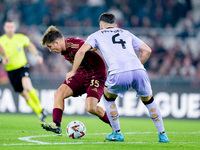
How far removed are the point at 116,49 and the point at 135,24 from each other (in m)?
10.8

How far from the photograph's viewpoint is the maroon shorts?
7414 millimetres

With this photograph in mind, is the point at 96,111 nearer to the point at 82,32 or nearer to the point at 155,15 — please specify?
the point at 82,32

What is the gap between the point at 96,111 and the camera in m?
7.41

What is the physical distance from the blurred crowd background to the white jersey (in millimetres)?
7943

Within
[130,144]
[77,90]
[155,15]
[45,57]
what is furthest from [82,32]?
[130,144]

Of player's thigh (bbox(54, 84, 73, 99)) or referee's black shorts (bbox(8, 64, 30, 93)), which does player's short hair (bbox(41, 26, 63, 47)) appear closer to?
player's thigh (bbox(54, 84, 73, 99))

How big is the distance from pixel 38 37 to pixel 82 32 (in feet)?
5.69

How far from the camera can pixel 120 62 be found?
6.45 metres

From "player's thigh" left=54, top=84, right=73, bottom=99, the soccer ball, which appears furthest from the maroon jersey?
the soccer ball

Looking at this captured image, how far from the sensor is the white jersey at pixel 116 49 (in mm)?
6457

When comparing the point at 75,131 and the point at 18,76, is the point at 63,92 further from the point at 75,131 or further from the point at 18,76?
→ the point at 18,76

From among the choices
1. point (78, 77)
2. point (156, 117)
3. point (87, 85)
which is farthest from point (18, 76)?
point (156, 117)

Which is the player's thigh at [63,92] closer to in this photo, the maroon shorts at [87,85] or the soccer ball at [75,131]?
A: the maroon shorts at [87,85]

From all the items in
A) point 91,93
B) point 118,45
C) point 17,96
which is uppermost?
point 118,45
